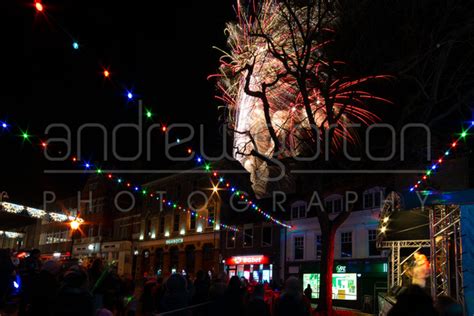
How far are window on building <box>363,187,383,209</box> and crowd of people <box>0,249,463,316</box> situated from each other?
20.9m

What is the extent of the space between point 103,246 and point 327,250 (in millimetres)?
45558

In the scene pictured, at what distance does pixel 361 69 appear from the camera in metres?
17.0

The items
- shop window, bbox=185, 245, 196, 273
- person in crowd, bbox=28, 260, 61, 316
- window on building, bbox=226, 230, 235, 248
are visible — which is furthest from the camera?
shop window, bbox=185, 245, 196, 273

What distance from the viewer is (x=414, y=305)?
4.55m

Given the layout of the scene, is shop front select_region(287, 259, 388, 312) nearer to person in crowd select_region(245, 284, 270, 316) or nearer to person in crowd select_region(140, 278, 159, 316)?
person in crowd select_region(140, 278, 159, 316)

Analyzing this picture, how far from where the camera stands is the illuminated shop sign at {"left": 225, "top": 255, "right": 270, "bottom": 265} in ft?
121

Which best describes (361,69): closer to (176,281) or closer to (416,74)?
(416,74)

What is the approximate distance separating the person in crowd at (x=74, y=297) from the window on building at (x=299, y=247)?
29.9 metres

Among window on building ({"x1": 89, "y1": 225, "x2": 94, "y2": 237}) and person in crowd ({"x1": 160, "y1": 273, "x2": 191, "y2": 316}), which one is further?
window on building ({"x1": 89, "y1": 225, "x2": 94, "y2": 237})

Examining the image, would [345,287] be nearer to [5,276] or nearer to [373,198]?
[373,198]

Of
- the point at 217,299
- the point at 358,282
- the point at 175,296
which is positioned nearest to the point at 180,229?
the point at 358,282

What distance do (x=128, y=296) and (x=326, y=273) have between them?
8.81m

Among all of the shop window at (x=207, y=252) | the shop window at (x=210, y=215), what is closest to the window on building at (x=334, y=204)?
the shop window at (x=210, y=215)

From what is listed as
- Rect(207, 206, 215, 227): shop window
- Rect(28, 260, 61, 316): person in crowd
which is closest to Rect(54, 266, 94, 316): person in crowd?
Rect(28, 260, 61, 316): person in crowd
